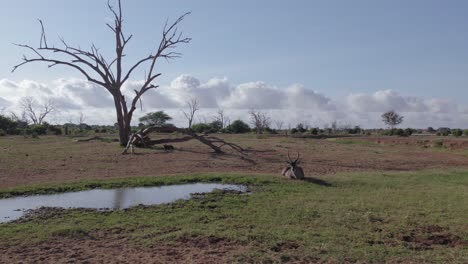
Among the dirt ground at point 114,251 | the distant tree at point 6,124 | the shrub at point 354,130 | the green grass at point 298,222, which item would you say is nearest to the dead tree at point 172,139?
the green grass at point 298,222

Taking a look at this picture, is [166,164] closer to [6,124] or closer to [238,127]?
[6,124]

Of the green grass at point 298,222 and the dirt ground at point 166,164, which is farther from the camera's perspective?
the dirt ground at point 166,164

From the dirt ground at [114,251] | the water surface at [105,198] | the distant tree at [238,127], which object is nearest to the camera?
the dirt ground at [114,251]

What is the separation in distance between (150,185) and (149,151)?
10549 mm

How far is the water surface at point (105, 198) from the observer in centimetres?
1035

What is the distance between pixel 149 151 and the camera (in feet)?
79.4

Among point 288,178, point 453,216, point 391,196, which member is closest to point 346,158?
point 288,178

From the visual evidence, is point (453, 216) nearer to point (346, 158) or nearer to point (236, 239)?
point (236, 239)

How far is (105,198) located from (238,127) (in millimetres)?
58991

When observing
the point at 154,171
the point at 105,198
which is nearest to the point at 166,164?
the point at 154,171

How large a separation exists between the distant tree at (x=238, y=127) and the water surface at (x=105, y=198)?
55.6m

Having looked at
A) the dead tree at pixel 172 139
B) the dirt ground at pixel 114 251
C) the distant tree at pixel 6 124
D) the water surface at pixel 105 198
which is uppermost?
the distant tree at pixel 6 124

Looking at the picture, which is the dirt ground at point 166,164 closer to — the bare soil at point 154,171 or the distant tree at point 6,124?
the bare soil at point 154,171

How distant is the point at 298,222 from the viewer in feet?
28.5
